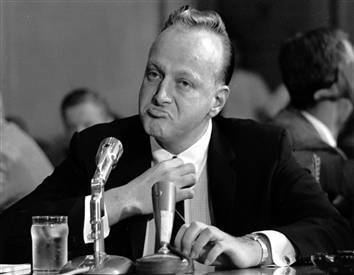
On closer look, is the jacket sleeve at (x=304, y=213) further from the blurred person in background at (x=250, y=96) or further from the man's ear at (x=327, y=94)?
the blurred person in background at (x=250, y=96)

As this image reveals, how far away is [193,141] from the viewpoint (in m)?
2.61

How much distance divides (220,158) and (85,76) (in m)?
2.30

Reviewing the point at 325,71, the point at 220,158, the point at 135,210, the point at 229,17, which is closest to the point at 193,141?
the point at 220,158

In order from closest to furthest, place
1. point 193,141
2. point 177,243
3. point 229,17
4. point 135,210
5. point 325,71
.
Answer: point 177,243 < point 135,210 < point 193,141 < point 325,71 < point 229,17

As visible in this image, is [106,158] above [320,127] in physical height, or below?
above

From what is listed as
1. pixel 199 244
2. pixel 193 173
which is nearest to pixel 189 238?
pixel 199 244

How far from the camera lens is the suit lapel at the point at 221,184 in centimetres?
258

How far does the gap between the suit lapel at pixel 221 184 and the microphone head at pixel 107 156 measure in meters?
0.59

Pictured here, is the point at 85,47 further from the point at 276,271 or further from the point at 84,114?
the point at 276,271

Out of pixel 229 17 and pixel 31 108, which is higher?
pixel 229 17

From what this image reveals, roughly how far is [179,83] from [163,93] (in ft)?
0.21

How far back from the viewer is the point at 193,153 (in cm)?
261

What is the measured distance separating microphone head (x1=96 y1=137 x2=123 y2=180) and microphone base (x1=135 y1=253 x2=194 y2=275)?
202 mm

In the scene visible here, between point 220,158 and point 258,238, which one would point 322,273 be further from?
point 220,158
